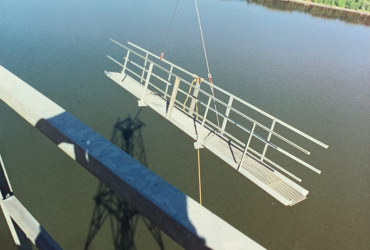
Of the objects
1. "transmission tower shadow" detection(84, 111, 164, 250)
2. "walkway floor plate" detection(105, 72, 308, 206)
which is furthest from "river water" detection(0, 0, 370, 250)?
"walkway floor plate" detection(105, 72, 308, 206)

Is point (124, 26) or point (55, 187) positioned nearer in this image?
point (55, 187)

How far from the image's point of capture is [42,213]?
4.25 metres

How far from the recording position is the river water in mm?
4355

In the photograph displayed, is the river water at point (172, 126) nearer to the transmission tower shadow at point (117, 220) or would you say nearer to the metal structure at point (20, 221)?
the transmission tower shadow at point (117, 220)

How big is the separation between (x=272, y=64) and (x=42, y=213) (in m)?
7.94

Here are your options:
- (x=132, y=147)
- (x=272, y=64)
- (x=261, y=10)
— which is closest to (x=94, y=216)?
(x=132, y=147)

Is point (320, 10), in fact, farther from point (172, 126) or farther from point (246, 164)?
point (246, 164)

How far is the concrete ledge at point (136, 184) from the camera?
2.81ft

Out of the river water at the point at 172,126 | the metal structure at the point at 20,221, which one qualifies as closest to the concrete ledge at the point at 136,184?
the metal structure at the point at 20,221

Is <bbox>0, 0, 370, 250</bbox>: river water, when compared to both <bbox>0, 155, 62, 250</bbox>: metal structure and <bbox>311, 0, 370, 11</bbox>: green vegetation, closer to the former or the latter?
<bbox>0, 155, 62, 250</bbox>: metal structure

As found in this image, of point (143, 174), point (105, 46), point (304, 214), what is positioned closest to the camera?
point (143, 174)

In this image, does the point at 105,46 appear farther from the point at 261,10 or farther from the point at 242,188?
the point at 261,10

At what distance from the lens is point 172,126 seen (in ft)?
20.4

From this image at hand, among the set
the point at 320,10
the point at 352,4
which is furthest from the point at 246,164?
the point at 352,4
